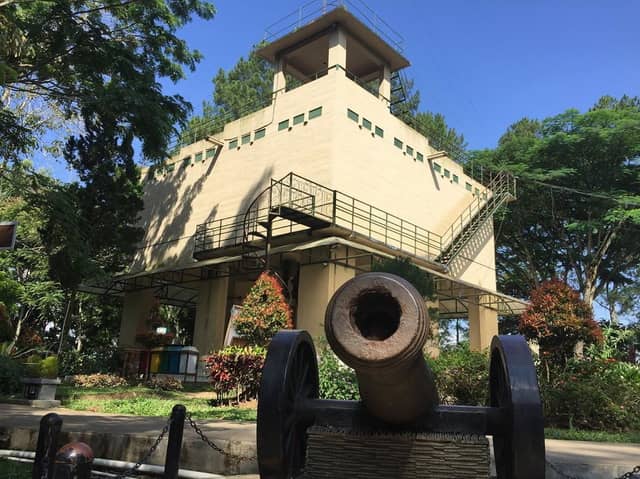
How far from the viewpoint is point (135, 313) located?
2453 centimetres

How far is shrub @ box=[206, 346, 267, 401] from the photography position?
38.5 feet

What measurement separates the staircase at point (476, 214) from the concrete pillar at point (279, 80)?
29.0ft

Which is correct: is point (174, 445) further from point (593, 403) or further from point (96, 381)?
point (96, 381)

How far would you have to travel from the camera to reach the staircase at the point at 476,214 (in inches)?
852

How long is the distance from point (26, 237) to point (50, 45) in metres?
16.5

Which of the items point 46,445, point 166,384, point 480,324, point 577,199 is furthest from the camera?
point 577,199

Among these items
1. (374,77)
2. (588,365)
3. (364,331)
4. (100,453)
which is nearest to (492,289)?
(374,77)

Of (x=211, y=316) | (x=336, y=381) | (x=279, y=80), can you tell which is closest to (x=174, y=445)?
(x=336, y=381)

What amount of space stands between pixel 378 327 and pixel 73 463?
195cm

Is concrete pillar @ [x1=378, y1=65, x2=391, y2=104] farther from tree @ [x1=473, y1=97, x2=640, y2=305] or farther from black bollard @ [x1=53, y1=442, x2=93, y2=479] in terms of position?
black bollard @ [x1=53, y1=442, x2=93, y2=479]

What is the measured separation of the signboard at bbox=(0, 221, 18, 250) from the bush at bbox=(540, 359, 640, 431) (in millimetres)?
8659

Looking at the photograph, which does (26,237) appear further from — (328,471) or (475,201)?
(328,471)

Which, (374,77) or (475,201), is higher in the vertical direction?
(374,77)

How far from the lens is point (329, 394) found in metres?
10.4
